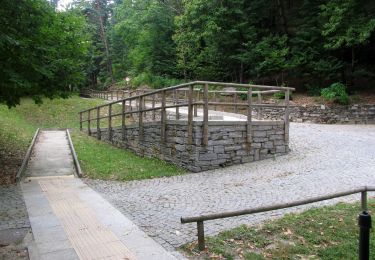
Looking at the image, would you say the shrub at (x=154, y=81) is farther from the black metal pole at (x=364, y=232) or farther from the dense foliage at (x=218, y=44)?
the black metal pole at (x=364, y=232)

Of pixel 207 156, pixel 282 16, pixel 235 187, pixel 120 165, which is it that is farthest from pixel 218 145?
pixel 282 16

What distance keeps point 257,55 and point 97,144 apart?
516 inches

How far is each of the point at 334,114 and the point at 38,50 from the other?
1525cm

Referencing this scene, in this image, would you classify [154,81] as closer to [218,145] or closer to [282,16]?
[282,16]

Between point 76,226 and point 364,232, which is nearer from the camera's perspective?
point 364,232

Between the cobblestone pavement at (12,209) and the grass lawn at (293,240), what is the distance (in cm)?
282

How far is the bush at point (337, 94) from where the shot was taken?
18.6 m

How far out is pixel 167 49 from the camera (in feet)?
112

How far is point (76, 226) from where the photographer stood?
A: 5.32 m

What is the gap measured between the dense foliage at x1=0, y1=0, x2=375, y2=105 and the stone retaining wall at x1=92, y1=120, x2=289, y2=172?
3.20 meters

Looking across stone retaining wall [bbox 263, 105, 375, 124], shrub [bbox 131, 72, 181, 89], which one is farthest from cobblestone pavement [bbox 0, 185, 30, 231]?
shrub [bbox 131, 72, 181, 89]

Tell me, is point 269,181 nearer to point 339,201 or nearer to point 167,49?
point 339,201

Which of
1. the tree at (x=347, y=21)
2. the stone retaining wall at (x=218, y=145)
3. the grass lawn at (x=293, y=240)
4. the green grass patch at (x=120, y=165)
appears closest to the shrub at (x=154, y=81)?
the tree at (x=347, y=21)

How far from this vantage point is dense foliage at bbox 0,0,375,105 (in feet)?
26.8
